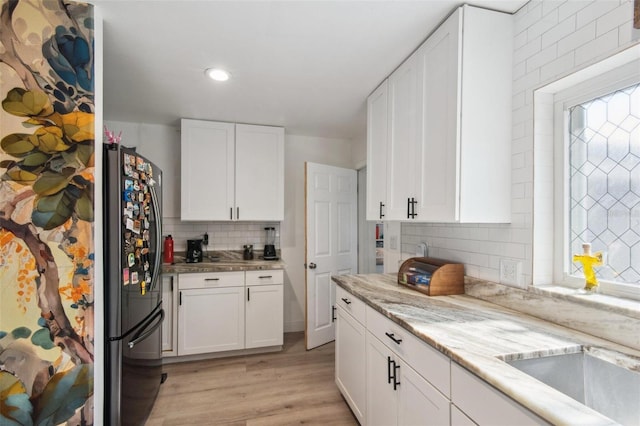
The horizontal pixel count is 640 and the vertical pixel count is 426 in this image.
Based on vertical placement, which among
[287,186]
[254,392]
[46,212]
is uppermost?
[287,186]

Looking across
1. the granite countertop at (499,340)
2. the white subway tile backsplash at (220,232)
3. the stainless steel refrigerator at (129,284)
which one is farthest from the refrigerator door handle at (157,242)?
the granite countertop at (499,340)

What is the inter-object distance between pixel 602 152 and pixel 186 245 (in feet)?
11.3

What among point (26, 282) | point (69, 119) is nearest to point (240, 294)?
point (26, 282)

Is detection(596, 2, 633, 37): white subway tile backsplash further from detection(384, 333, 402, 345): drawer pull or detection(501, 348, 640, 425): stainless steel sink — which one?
detection(384, 333, 402, 345): drawer pull

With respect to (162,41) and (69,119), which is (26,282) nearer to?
(69,119)

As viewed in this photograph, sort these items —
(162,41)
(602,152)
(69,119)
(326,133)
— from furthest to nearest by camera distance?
(326,133) → (162,41) → (69,119) → (602,152)

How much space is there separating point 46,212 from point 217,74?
53.3 inches

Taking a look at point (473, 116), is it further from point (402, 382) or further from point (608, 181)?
point (402, 382)

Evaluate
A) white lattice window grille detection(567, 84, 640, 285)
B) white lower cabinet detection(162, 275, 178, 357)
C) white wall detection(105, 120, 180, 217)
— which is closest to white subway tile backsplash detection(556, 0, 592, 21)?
white lattice window grille detection(567, 84, 640, 285)

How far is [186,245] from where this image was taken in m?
3.40

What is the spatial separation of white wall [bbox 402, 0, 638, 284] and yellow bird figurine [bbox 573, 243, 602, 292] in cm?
20

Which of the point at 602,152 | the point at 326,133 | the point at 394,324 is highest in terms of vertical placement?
the point at 326,133

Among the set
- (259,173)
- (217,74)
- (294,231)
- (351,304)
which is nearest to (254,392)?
(351,304)

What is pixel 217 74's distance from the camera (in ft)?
7.17
